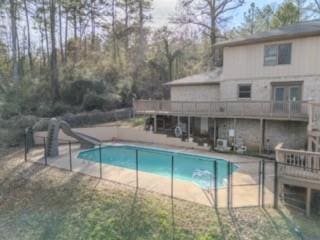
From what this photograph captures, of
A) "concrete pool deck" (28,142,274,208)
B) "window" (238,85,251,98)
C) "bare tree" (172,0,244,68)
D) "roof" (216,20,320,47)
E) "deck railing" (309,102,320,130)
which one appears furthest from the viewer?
"bare tree" (172,0,244,68)

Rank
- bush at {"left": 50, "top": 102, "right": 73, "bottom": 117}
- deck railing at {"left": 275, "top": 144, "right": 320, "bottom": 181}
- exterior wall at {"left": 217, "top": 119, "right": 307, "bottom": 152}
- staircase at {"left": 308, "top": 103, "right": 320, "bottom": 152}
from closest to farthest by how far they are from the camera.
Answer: deck railing at {"left": 275, "top": 144, "right": 320, "bottom": 181} < staircase at {"left": 308, "top": 103, "right": 320, "bottom": 152} < exterior wall at {"left": 217, "top": 119, "right": 307, "bottom": 152} < bush at {"left": 50, "top": 102, "right": 73, "bottom": 117}

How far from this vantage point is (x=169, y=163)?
55.3 ft

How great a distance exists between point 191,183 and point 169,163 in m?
4.38

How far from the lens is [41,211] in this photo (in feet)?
35.0

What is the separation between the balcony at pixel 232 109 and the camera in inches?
651

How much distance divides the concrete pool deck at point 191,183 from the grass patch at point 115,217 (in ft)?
2.02

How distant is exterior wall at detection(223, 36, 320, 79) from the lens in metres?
16.5

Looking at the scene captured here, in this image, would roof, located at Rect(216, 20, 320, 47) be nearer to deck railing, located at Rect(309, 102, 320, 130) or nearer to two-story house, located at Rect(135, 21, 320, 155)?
two-story house, located at Rect(135, 21, 320, 155)

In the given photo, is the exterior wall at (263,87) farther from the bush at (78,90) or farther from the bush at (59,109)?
the bush at (59,109)

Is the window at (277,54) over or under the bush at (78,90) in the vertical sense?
over

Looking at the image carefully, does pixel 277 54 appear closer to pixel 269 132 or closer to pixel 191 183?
pixel 269 132

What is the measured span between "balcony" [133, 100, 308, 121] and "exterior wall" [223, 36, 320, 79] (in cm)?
181

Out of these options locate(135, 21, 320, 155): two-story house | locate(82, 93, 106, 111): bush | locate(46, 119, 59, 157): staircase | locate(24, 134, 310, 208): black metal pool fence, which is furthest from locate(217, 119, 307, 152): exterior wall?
locate(82, 93, 106, 111): bush

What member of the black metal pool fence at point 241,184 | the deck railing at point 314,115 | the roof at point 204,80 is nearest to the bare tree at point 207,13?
the roof at point 204,80
